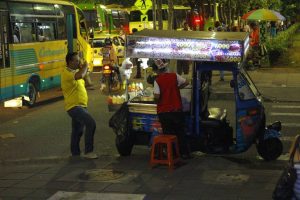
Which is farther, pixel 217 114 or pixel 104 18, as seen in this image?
pixel 104 18

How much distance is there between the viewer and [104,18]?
1464 inches

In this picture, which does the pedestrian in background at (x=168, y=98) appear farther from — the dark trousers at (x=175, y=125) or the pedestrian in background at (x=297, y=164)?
the pedestrian in background at (x=297, y=164)

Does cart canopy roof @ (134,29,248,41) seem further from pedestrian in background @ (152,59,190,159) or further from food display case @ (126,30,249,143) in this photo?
pedestrian in background @ (152,59,190,159)

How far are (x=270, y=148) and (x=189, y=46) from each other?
201 centimetres

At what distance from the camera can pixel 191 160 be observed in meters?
8.81

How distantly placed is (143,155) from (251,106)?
6.63 ft

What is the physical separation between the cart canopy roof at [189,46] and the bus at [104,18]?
24020mm

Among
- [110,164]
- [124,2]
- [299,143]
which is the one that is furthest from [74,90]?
[124,2]

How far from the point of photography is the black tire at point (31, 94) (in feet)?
54.0

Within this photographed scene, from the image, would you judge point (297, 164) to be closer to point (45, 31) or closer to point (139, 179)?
point (139, 179)

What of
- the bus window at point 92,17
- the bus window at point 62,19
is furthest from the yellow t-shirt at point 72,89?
the bus window at point 92,17

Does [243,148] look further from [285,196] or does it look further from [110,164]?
[285,196]

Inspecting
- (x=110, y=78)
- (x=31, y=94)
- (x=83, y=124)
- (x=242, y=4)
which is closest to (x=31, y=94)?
(x=31, y=94)

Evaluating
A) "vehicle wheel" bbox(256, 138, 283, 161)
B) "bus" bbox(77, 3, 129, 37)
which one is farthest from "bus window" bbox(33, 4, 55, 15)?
"bus" bbox(77, 3, 129, 37)
